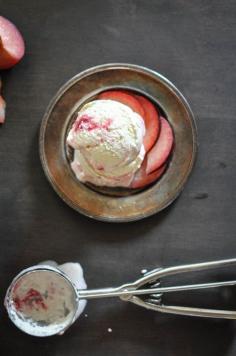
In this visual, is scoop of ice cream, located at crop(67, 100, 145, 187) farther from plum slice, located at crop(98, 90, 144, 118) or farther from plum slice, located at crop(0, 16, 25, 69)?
plum slice, located at crop(0, 16, 25, 69)

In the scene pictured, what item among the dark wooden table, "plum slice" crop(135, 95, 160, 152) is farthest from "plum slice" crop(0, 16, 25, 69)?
"plum slice" crop(135, 95, 160, 152)

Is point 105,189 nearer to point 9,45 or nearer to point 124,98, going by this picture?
point 124,98

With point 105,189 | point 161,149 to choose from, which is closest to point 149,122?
point 161,149

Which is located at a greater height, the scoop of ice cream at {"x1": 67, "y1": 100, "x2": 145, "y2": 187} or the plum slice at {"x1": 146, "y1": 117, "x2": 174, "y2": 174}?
the scoop of ice cream at {"x1": 67, "y1": 100, "x2": 145, "y2": 187}

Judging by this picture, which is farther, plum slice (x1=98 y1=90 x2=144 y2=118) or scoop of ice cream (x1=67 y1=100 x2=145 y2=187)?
plum slice (x1=98 y1=90 x2=144 y2=118)

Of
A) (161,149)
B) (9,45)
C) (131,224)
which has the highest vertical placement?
(9,45)

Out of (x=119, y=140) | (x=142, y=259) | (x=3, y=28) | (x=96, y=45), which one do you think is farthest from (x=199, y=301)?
(x=3, y=28)
